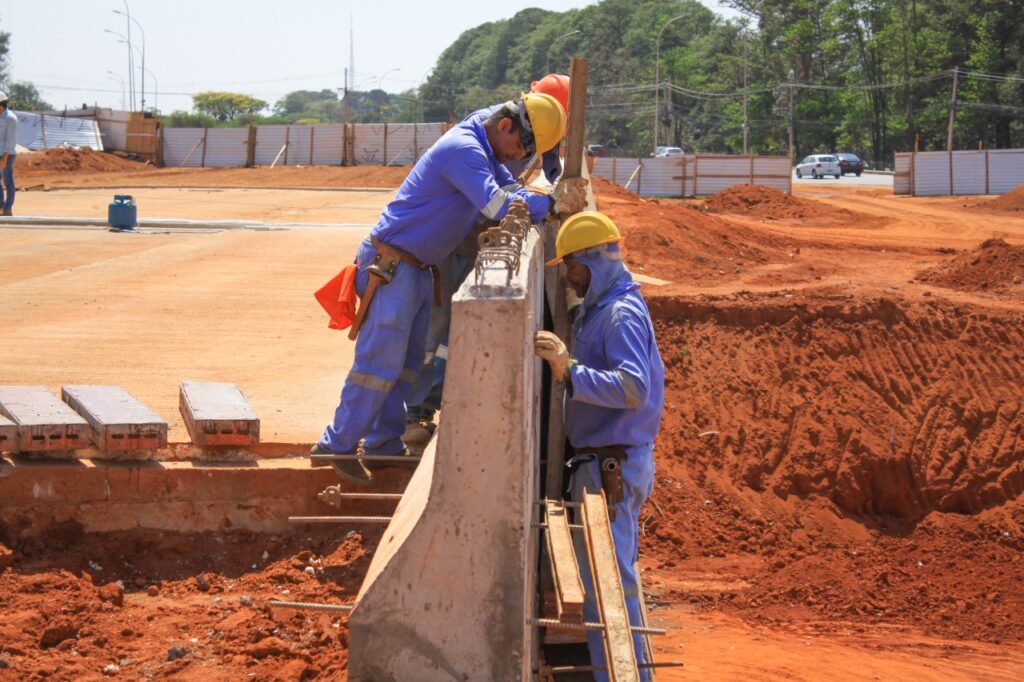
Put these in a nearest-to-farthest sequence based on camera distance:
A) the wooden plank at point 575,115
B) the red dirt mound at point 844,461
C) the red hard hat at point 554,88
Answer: the wooden plank at point 575,115
the red hard hat at point 554,88
the red dirt mound at point 844,461

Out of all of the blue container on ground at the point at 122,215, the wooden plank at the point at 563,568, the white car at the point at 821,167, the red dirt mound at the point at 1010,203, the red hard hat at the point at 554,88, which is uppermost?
the white car at the point at 821,167

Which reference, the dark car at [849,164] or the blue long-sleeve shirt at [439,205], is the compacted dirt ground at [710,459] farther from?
the dark car at [849,164]

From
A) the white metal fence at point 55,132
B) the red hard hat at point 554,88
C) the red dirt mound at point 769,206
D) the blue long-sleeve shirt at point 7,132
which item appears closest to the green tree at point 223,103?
the white metal fence at point 55,132

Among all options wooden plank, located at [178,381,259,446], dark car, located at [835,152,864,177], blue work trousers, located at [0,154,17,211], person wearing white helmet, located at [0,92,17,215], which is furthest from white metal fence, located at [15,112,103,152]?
wooden plank, located at [178,381,259,446]

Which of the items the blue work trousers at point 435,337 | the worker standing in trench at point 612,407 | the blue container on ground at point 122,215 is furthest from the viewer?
the blue container on ground at point 122,215

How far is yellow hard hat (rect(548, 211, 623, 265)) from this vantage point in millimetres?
5383

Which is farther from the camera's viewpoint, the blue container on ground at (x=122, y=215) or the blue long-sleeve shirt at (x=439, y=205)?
the blue container on ground at (x=122, y=215)

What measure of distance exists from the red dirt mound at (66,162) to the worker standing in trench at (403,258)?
33919 millimetres

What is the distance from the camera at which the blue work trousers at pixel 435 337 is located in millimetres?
6797

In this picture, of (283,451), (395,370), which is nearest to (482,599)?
(395,370)

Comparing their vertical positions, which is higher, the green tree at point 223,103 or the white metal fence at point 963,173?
the green tree at point 223,103

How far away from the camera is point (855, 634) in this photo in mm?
8297

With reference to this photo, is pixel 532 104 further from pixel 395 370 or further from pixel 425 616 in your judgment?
pixel 425 616

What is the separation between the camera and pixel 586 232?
17.7 feet
